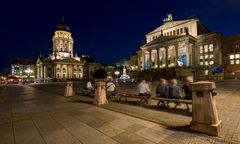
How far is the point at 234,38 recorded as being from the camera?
52938 mm

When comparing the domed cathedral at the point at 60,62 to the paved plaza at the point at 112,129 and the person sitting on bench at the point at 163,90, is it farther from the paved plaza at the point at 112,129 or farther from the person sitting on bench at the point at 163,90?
the paved plaza at the point at 112,129

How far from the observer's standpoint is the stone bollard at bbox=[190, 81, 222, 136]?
5023mm

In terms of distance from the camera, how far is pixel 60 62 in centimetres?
11062

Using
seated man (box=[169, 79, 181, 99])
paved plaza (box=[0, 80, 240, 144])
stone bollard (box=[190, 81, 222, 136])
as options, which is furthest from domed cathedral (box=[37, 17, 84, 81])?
stone bollard (box=[190, 81, 222, 136])

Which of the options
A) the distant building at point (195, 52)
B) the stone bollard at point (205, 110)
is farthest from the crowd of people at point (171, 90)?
the distant building at point (195, 52)

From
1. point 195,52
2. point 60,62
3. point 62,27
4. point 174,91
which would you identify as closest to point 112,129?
point 174,91

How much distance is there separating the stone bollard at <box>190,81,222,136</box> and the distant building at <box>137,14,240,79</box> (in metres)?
47.9

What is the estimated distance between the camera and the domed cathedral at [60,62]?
109m

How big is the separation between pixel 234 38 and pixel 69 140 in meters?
64.4

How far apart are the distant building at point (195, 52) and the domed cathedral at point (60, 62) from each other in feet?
221

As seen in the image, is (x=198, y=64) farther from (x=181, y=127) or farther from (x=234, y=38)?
(x=181, y=127)

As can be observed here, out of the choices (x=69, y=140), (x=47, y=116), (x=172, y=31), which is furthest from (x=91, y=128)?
(x=172, y=31)

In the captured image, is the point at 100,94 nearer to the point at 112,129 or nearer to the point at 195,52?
the point at 112,129

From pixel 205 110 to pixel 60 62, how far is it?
115052mm
